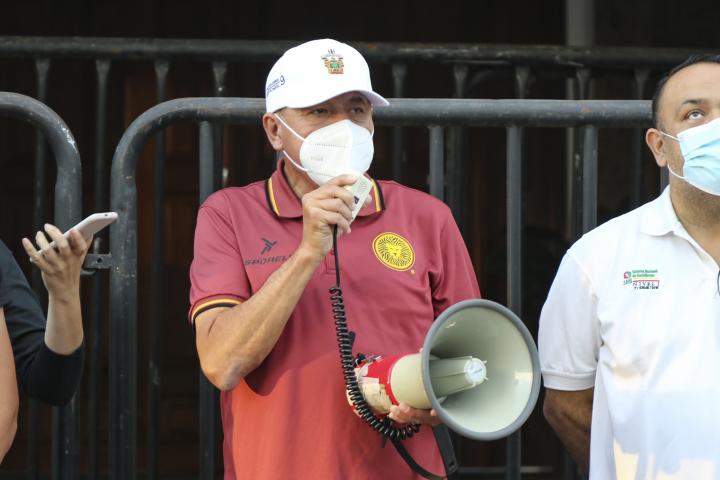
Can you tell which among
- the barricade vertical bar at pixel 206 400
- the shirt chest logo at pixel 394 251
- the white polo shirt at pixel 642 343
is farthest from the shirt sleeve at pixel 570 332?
the barricade vertical bar at pixel 206 400

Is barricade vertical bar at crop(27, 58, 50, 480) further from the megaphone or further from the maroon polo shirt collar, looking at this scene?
the megaphone

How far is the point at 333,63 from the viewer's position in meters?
3.06

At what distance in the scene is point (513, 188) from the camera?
3.65 meters

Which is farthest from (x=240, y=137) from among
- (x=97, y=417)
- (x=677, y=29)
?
(x=97, y=417)

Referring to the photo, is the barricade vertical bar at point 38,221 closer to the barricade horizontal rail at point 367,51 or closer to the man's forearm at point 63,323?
the barricade horizontal rail at point 367,51

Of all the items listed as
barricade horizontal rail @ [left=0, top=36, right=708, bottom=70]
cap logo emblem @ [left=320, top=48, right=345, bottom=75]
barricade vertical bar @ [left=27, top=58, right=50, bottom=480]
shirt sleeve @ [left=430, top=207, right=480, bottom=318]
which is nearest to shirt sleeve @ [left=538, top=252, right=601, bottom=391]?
shirt sleeve @ [left=430, top=207, right=480, bottom=318]

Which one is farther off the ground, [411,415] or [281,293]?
[281,293]

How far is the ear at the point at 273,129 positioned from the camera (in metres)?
3.14

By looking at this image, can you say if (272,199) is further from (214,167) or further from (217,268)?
(214,167)

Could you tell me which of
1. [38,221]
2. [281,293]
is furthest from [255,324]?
[38,221]

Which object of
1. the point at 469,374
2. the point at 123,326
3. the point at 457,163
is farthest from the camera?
the point at 457,163

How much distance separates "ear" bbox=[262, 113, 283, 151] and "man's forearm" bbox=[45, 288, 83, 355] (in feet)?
2.00

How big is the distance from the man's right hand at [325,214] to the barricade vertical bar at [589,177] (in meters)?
1.01

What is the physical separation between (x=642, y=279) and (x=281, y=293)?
915 millimetres
